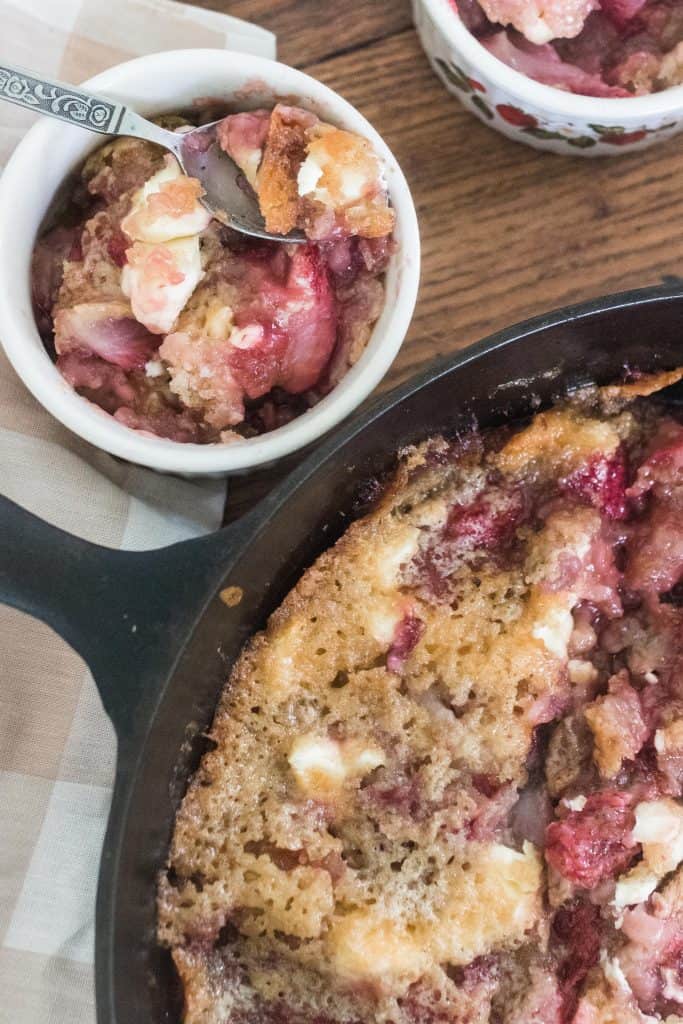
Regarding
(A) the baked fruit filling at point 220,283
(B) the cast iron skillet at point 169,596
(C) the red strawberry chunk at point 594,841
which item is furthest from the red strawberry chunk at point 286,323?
(C) the red strawberry chunk at point 594,841

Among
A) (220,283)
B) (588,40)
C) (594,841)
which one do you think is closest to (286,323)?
(220,283)

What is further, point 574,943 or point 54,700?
point 54,700

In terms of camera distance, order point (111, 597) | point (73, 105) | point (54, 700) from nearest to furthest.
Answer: point (111, 597), point (73, 105), point (54, 700)

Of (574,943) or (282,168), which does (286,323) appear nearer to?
(282,168)

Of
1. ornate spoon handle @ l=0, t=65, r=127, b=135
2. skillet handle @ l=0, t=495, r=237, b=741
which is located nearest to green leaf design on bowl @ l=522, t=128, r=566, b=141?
ornate spoon handle @ l=0, t=65, r=127, b=135

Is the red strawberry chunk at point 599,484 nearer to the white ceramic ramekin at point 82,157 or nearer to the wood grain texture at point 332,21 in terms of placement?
the white ceramic ramekin at point 82,157

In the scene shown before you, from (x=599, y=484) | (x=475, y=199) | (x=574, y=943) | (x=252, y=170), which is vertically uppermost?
(x=252, y=170)

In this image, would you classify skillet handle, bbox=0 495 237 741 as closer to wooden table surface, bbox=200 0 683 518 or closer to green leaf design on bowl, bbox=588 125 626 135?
wooden table surface, bbox=200 0 683 518
